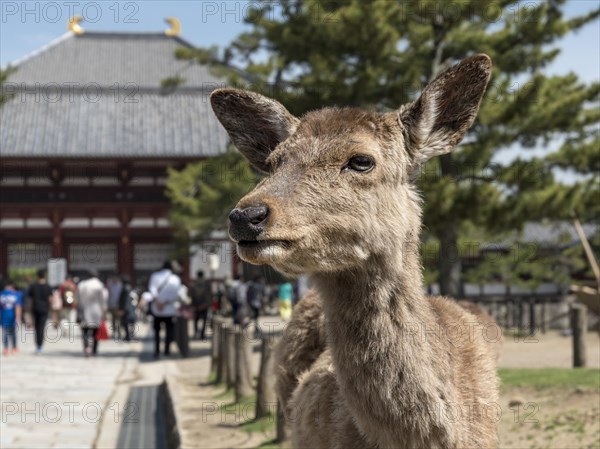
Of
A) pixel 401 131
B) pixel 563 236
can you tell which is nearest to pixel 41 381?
pixel 401 131

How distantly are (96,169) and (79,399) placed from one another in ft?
75.5

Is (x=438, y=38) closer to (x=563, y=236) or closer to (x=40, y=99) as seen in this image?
(x=563, y=236)

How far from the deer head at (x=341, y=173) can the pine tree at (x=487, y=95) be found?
9.87 metres

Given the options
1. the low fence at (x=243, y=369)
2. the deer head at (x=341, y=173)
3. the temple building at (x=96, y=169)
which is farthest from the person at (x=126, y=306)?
the deer head at (x=341, y=173)

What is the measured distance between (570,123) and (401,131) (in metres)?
11.6

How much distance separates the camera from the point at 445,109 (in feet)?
12.2

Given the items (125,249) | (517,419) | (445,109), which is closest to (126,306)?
(125,249)

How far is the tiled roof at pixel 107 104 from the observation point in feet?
109

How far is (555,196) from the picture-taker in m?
14.3

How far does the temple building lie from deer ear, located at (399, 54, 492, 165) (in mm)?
27142

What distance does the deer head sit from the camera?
123 inches

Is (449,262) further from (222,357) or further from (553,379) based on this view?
(553,379)

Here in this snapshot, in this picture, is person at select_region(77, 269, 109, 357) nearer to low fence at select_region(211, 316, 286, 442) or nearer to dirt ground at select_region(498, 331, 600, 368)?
low fence at select_region(211, 316, 286, 442)

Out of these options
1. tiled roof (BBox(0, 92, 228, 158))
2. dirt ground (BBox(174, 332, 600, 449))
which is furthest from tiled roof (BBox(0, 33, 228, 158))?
dirt ground (BBox(174, 332, 600, 449))
